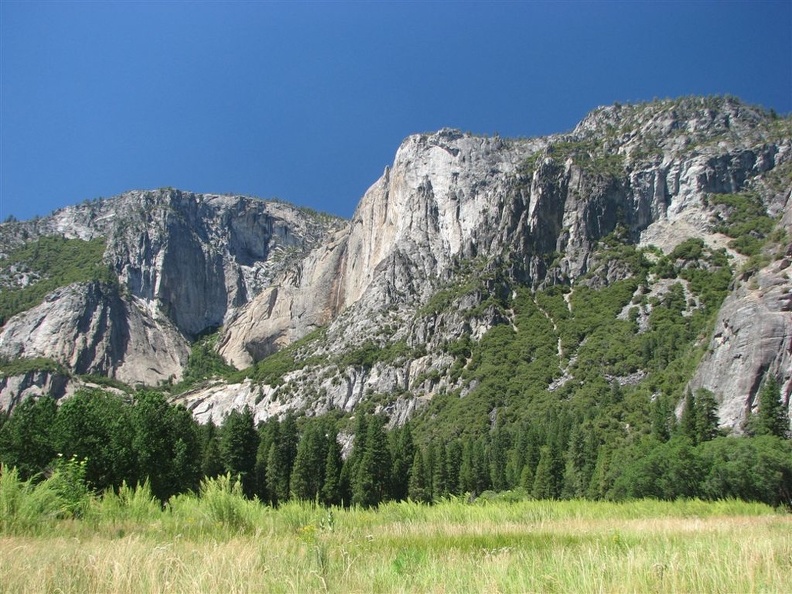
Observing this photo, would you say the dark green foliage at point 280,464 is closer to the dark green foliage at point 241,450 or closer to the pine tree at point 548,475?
the dark green foliage at point 241,450

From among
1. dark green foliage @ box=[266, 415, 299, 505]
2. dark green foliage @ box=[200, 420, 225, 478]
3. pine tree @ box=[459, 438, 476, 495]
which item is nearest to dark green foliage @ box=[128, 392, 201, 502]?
dark green foliage @ box=[200, 420, 225, 478]

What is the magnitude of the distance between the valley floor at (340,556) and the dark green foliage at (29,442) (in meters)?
29.3

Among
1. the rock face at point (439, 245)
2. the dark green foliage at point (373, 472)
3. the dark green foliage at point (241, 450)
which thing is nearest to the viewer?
the dark green foliage at point (373, 472)

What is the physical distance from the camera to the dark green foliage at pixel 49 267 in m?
166

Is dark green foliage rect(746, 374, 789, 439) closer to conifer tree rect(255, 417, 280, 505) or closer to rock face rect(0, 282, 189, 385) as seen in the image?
conifer tree rect(255, 417, 280, 505)

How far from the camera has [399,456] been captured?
62781 millimetres

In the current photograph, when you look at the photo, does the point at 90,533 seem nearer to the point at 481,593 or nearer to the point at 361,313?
the point at 481,593

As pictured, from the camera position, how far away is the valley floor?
539cm

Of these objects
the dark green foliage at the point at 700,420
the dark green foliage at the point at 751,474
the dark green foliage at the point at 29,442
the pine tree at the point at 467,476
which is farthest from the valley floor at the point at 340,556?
the pine tree at the point at 467,476

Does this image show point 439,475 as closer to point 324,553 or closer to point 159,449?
point 159,449

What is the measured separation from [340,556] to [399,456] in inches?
2262

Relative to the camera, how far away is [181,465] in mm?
40719

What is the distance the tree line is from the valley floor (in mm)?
9545

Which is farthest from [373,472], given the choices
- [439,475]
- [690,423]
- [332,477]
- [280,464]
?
[690,423]
